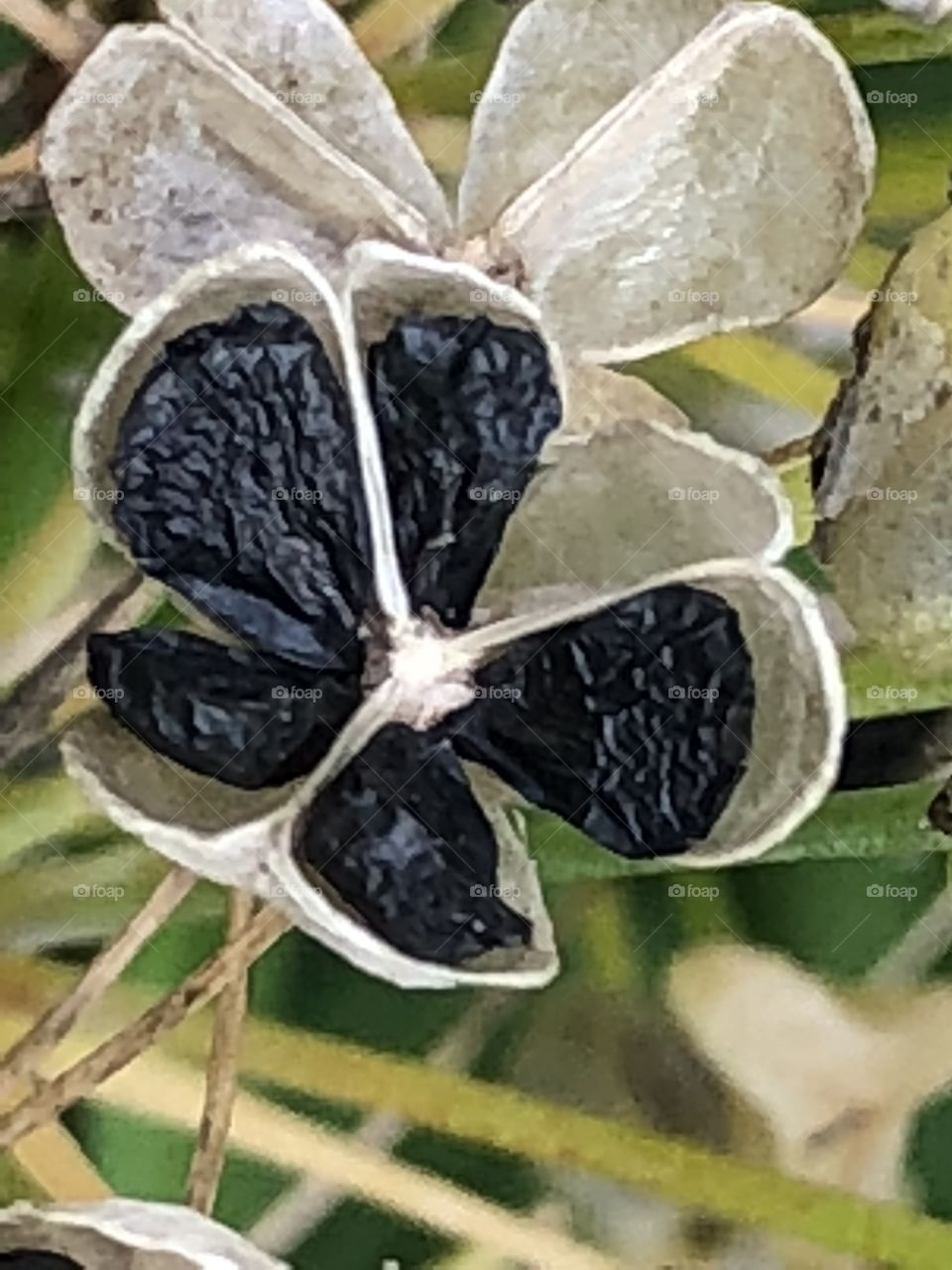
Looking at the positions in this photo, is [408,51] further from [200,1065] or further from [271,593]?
[200,1065]

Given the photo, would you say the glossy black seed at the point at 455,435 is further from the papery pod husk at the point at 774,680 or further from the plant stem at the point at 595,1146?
the plant stem at the point at 595,1146

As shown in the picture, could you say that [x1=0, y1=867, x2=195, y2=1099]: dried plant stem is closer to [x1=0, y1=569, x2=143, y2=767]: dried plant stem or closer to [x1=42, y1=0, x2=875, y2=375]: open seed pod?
[x1=0, y1=569, x2=143, y2=767]: dried plant stem

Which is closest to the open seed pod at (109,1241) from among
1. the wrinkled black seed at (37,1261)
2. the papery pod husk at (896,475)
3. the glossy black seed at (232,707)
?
the wrinkled black seed at (37,1261)

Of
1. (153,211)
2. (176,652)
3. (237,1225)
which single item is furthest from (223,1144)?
(153,211)

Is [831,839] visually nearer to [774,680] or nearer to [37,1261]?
[774,680]

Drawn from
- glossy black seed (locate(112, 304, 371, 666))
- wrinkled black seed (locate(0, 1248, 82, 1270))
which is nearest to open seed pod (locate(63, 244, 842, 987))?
glossy black seed (locate(112, 304, 371, 666))

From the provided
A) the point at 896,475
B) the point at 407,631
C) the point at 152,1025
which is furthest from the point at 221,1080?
the point at 896,475

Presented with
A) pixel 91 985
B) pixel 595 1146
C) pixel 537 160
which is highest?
Answer: pixel 537 160
